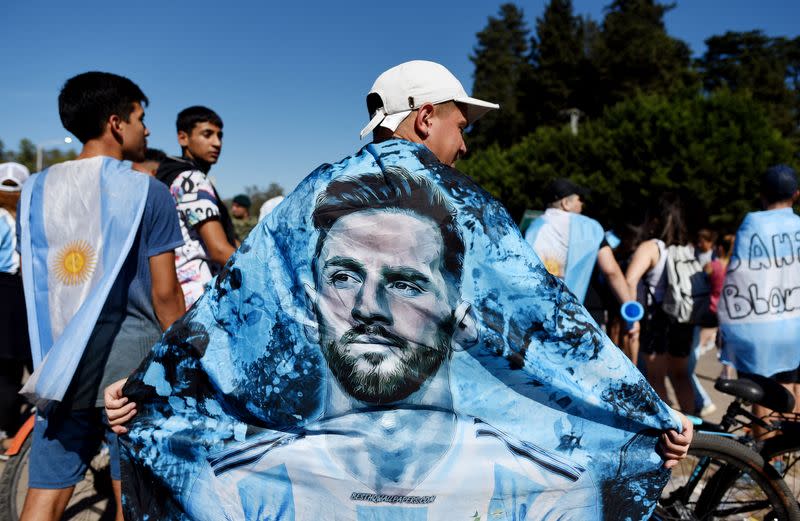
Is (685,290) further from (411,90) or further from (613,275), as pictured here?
(411,90)

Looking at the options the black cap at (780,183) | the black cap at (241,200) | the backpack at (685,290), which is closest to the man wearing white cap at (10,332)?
the backpack at (685,290)

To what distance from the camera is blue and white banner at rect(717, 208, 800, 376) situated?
3.73 metres

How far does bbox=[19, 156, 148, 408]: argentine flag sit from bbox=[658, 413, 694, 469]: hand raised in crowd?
1.98 m

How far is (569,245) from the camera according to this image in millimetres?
4633

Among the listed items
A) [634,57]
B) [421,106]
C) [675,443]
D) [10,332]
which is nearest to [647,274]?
[675,443]

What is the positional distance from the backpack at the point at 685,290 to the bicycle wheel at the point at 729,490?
191cm

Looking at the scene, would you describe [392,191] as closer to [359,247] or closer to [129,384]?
[359,247]

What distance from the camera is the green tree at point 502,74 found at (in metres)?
53.8

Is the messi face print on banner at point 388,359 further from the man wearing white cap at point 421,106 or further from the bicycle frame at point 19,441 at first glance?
the bicycle frame at point 19,441

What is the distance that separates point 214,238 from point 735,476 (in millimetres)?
2799

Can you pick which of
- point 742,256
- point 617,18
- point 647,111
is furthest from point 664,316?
point 617,18

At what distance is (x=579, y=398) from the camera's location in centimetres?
178

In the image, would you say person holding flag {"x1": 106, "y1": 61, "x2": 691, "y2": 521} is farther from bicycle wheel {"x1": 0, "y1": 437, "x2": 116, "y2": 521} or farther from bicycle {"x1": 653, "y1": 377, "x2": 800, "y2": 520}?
bicycle wheel {"x1": 0, "y1": 437, "x2": 116, "y2": 521}

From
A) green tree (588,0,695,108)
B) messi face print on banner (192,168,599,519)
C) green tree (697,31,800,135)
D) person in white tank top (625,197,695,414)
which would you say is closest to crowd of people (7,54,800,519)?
messi face print on banner (192,168,599,519)
